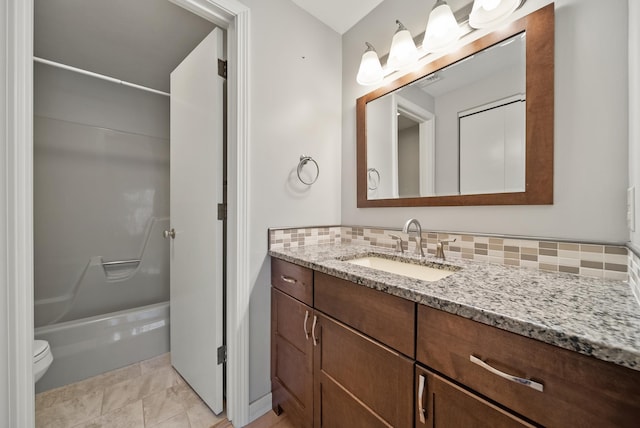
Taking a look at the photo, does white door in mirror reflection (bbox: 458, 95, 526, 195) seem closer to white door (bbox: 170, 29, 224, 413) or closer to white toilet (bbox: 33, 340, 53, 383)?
white door (bbox: 170, 29, 224, 413)

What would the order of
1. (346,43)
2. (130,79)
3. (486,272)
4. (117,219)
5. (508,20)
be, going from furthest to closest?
(117,219)
(130,79)
(346,43)
(508,20)
(486,272)

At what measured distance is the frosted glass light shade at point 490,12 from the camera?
980 mm

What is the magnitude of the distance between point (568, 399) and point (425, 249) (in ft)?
2.73

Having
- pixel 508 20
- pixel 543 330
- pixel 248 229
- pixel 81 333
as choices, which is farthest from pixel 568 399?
pixel 81 333

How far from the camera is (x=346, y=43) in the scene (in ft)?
5.73

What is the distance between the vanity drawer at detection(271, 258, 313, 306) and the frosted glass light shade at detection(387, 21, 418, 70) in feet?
4.06

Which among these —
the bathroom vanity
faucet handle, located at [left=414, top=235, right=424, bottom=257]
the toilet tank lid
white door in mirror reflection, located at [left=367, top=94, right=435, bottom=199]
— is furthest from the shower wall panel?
faucet handle, located at [left=414, top=235, right=424, bottom=257]

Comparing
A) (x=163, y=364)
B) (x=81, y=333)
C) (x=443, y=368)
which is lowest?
(x=163, y=364)

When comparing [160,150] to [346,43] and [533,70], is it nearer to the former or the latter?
[346,43]

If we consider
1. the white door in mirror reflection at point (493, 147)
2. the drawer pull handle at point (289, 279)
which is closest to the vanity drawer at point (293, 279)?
the drawer pull handle at point (289, 279)

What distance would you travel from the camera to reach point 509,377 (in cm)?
52

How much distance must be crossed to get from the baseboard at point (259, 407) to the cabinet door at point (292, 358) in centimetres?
5

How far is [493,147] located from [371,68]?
2.76 ft

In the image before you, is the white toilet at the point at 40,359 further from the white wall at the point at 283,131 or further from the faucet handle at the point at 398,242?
the faucet handle at the point at 398,242
